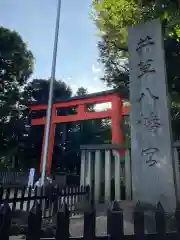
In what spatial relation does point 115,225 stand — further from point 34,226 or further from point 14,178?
point 14,178

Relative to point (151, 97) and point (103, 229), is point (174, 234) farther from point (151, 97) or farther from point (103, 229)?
point (151, 97)

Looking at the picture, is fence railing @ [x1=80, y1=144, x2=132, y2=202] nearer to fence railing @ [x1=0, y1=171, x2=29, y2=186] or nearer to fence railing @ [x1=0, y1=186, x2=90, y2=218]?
fence railing @ [x1=0, y1=186, x2=90, y2=218]

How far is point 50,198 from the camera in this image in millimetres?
4578

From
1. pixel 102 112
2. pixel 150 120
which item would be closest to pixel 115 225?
pixel 150 120

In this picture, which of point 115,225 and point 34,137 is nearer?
point 115,225

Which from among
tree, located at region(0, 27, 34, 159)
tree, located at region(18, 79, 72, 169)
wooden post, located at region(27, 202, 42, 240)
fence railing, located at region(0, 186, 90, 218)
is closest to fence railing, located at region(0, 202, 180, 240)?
wooden post, located at region(27, 202, 42, 240)

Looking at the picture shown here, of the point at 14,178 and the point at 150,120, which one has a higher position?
the point at 150,120

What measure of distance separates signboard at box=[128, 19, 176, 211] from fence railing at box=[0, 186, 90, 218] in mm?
1384

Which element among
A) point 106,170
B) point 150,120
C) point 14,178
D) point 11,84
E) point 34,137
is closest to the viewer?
point 150,120

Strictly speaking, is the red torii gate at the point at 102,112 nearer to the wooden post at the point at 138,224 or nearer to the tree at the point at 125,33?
the tree at the point at 125,33

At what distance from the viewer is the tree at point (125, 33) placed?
4973mm

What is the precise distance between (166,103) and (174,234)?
402cm

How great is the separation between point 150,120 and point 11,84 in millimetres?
14615

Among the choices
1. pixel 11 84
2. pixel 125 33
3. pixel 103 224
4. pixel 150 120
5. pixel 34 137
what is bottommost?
pixel 103 224
